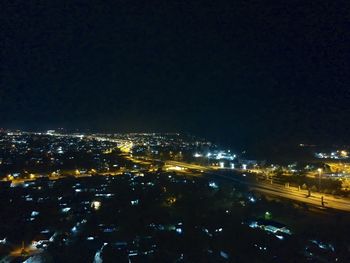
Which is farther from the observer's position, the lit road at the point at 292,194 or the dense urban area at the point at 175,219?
the lit road at the point at 292,194

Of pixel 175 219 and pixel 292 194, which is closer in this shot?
pixel 175 219

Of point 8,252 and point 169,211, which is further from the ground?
point 169,211

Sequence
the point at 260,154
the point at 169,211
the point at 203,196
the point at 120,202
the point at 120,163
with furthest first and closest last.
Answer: the point at 260,154 < the point at 120,163 < the point at 203,196 < the point at 120,202 < the point at 169,211

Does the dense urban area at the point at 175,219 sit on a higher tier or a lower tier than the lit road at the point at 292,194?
lower

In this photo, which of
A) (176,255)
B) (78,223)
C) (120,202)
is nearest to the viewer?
(176,255)

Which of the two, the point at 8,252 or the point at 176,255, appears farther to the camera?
the point at 8,252

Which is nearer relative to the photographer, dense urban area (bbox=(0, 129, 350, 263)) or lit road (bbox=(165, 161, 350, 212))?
dense urban area (bbox=(0, 129, 350, 263))

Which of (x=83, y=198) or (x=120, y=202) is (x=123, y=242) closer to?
(x=120, y=202)

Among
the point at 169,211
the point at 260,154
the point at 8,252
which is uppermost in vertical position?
the point at 260,154

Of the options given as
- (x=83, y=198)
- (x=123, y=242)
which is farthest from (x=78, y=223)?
(x=83, y=198)

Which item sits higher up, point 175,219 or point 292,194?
point 292,194

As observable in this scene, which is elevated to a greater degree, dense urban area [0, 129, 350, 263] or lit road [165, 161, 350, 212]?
lit road [165, 161, 350, 212]
